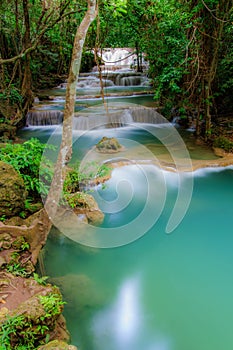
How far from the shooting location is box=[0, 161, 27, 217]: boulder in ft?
9.79

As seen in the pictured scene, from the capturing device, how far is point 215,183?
18.6 ft

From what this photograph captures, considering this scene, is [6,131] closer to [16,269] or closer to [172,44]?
[172,44]

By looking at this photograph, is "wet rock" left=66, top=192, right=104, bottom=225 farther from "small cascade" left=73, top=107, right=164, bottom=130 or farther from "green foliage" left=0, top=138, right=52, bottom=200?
"small cascade" left=73, top=107, right=164, bottom=130

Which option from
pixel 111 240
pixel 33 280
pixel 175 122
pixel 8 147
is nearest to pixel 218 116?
pixel 175 122

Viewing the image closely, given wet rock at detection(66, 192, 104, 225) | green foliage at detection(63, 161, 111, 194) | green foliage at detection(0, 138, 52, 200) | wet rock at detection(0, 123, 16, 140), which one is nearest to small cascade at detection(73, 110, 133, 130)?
wet rock at detection(0, 123, 16, 140)

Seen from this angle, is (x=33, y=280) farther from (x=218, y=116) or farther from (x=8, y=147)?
(x=218, y=116)

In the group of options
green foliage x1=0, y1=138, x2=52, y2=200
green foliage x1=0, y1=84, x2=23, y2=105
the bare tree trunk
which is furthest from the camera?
green foliage x1=0, y1=84, x2=23, y2=105

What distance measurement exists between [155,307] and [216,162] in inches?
158

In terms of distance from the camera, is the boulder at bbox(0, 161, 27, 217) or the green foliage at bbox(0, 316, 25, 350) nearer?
the green foliage at bbox(0, 316, 25, 350)

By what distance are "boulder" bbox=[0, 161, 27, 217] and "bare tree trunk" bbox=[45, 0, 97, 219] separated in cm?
33

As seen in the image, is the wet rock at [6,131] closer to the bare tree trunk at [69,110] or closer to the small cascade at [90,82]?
the bare tree trunk at [69,110]

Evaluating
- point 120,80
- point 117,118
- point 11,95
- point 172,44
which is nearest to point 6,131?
point 11,95

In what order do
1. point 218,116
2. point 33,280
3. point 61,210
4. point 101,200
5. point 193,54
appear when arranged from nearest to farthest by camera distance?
point 33,280, point 61,210, point 101,200, point 193,54, point 218,116

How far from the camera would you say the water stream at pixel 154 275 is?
268 centimetres
